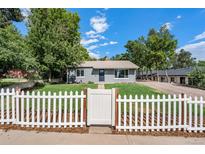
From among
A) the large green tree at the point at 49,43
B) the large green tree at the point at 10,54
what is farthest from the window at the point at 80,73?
the large green tree at the point at 10,54

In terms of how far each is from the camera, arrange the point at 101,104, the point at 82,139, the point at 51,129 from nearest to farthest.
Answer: the point at 82,139
the point at 51,129
the point at 101,104

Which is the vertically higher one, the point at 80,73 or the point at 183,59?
the point at 183,59

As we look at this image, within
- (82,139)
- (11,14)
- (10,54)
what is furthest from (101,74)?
(82,139)

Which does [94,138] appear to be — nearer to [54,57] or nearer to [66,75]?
[54,57]

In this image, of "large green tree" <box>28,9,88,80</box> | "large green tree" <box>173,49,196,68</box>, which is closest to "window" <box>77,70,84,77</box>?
"large green tree" <box>28,9,88,80</box>

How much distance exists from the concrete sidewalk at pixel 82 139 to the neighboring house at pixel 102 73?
81.7 feet

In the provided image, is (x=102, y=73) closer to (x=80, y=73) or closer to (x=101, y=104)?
(x=80, y=73)

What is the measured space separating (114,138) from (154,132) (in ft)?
4.20

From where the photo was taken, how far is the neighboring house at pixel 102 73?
30.3 meters

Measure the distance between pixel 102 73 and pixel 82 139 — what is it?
2614 cm

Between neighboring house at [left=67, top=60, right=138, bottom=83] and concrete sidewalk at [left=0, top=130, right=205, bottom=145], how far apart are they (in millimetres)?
24892

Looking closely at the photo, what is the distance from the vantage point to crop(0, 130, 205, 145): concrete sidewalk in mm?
4906

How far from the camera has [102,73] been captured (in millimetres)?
31125
